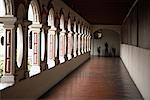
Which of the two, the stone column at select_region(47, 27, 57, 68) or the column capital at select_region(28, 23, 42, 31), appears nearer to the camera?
the column capital at select_region(28, 23, 42, 31)

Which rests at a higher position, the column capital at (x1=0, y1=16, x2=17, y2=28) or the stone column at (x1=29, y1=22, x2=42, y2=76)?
the column capital at (x1=0, y1=16, x2=17, y2=28)

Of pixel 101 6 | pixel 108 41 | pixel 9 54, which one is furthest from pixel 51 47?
pixel 108 41

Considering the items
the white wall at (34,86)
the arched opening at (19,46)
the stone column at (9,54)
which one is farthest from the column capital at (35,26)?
the stone column at (9,54)

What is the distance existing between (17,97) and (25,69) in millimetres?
727

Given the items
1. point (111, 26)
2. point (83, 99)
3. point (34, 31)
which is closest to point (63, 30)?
point (34, 31)

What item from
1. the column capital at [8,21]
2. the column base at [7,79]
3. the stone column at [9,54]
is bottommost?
the column base at [7,79]

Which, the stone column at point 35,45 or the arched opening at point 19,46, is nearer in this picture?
the arched opening at point 19,46

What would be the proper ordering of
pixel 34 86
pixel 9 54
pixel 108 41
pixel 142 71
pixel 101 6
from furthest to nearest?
pixel 108 41
pixel 101 6
pixel 142 71
pixel 34 86
pixel 9 54

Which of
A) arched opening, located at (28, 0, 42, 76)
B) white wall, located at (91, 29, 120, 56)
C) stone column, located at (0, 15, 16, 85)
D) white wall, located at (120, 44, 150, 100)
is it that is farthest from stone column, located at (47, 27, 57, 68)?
white wall, located at (91, 29, 120, 56)

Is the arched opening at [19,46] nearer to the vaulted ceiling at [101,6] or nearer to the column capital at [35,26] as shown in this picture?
the column capital at [35,26]

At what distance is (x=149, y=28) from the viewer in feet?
24.4

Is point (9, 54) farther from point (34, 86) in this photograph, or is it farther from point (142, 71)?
point (142, 71)

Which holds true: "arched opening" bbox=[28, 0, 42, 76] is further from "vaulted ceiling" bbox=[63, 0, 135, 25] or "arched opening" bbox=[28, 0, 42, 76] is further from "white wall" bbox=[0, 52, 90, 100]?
"vaulted ceiling" bbox=[63, 0, 135, 25]

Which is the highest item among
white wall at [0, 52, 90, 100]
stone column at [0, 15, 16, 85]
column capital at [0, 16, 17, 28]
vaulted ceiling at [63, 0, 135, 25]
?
vaulted ceiling at [63, 0, 135, 25]
